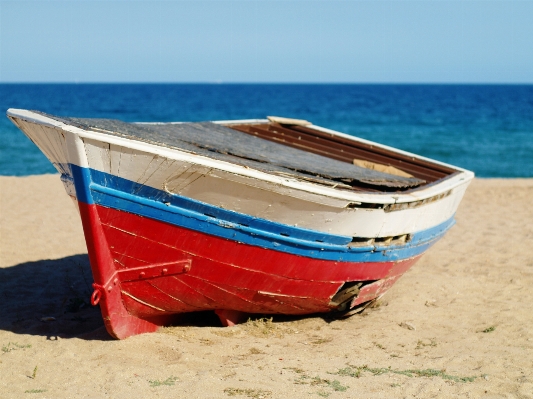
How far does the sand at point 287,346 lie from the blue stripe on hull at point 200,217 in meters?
0.84

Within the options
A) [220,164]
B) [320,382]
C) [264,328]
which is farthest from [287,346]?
[220,164]

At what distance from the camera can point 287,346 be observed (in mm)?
5051

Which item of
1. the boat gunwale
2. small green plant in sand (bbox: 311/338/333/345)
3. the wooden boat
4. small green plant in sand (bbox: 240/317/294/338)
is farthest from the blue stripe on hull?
small green plant in sand (bbox: 240/317/294/338)

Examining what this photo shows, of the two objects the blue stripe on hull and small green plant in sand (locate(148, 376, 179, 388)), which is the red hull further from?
small green plant in sand (locate(148, 376, 179, 388))

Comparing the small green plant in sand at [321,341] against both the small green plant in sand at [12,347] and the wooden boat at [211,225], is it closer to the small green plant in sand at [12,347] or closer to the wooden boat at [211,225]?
the wooden boat at [211,225]

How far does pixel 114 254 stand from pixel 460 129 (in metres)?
29.6

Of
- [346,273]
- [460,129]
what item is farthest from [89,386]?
[460,129]

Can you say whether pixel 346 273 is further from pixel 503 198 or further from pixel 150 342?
pixel 503 198

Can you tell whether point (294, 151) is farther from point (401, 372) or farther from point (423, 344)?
point (401, 372)

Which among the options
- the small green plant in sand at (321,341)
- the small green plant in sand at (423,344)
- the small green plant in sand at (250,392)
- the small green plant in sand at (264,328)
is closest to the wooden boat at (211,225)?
the small green plant in sand at (264,328)

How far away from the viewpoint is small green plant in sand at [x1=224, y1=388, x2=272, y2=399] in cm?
401

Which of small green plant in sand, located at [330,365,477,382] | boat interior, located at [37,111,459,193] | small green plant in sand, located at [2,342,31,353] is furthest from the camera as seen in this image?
boat interior, located at [37,111,459,193]

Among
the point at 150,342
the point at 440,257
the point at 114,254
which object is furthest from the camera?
the point at 440,257

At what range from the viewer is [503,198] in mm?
12594
